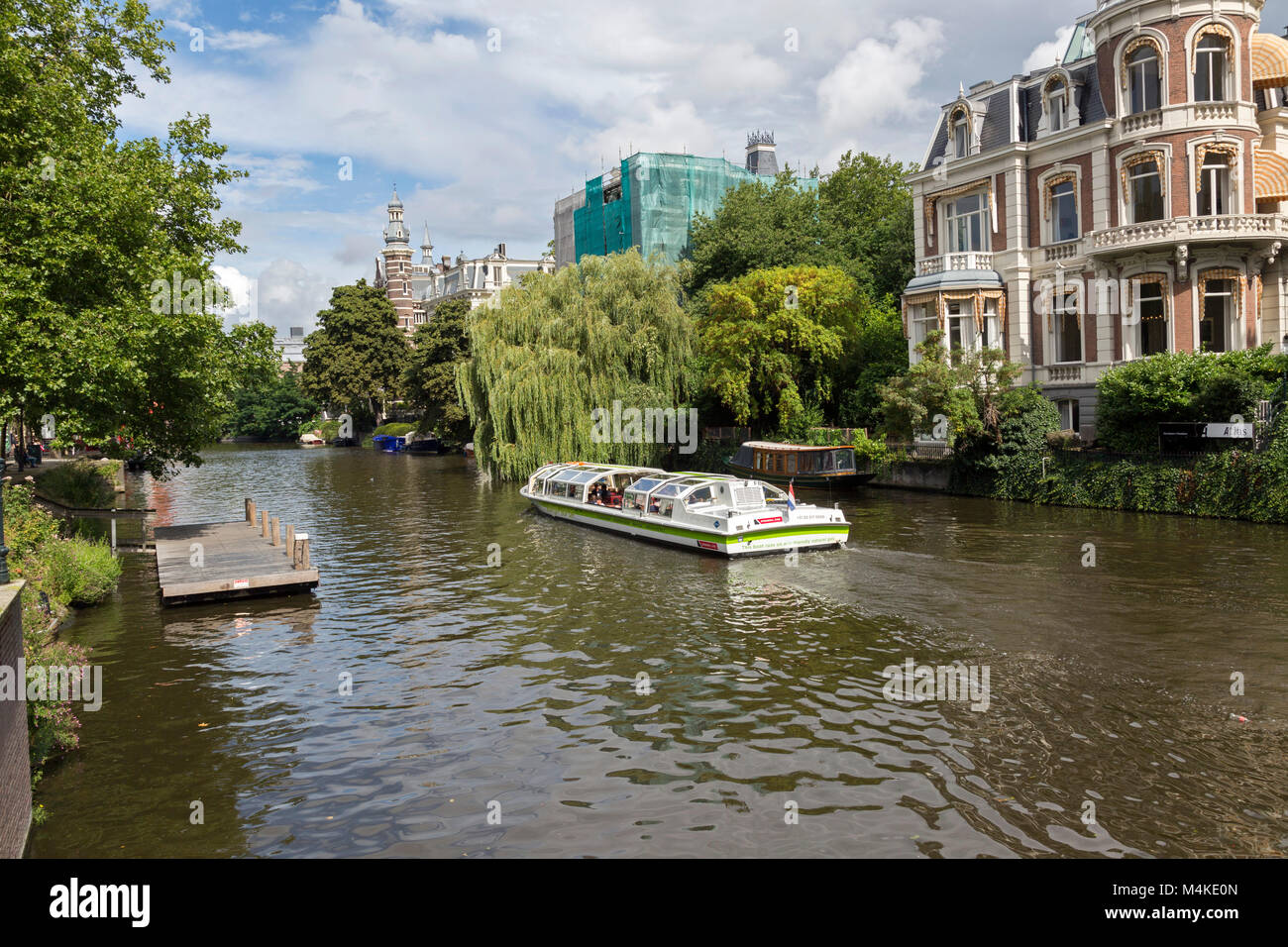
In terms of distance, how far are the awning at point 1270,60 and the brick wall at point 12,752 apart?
41.8 meters

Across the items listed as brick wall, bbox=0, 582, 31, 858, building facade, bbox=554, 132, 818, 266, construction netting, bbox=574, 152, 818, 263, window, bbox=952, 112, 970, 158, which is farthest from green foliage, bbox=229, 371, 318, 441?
brick wall, bbox=0, 582, 31, 858

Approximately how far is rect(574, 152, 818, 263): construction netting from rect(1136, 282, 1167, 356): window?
41.6 m

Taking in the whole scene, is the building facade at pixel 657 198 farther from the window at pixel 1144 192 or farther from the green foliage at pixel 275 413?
the green foliage at pixel 275 413

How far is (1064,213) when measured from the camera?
37.8 m

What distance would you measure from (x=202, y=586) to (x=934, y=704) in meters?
15.5

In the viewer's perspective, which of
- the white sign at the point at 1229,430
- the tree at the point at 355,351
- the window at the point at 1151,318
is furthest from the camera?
the tree at the point at 355,351

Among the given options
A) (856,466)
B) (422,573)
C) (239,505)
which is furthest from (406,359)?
(422,573)

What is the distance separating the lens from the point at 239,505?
1593 inches

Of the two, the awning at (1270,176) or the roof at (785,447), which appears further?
the roof at (785,447)

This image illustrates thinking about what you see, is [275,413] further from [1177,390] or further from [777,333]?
[1177,390]

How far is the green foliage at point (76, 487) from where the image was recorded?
33.5 metres

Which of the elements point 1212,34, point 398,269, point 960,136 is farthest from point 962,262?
point 398,269

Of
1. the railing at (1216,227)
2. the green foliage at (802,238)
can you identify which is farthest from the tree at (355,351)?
the railing at (1216,227)

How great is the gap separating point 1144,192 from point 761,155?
55901 mm
